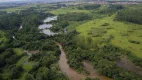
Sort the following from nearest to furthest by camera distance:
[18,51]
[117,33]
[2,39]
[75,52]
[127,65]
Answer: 1. [127,65]
2. [75,52]
3. [18,51]
4. [2,39]
5. [117,33]

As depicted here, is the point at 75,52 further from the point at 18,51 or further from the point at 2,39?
the point at 2,39

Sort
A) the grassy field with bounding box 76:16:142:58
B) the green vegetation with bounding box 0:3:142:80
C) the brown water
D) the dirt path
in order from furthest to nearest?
the grassy field with bounding box 76:16:142:58 < the dirt path < the brown water < the green vegetation with bounding box 0:3:142:80

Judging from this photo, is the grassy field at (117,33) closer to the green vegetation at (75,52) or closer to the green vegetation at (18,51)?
the green vegetation at (75,52)

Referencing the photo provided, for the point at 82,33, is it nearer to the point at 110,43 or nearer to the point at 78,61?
the point at 110,43

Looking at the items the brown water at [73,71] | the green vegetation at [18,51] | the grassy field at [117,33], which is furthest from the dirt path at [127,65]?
the green vegetation at [18,51]

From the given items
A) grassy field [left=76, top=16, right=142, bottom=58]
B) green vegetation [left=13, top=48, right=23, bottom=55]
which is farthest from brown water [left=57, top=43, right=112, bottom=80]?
grassy field [left=76, top=16, right=142, bottom=58]

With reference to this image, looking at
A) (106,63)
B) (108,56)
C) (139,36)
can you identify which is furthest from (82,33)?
(106,63)

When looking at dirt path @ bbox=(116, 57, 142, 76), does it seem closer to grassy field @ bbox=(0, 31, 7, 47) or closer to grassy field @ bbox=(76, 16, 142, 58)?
grassy field @ bbox=(76, 16, 142, 58)

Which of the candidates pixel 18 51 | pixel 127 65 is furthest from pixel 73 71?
pixel 18 51

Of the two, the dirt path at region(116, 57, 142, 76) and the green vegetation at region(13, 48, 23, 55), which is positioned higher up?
the green vegetation at region(13, 48, 23, 55)
